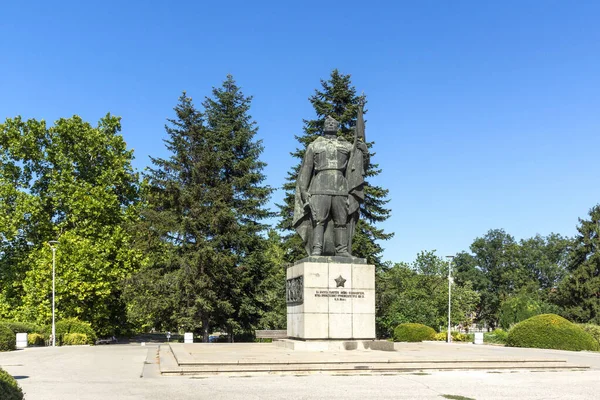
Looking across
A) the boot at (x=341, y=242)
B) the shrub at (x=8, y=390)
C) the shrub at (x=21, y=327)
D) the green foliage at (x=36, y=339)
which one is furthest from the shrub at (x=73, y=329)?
the shrub at (x=8, y=390)

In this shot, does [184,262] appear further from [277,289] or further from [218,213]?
[277,289]

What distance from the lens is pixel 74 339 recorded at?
3275 cm

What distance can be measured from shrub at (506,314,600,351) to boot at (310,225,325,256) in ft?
40.9

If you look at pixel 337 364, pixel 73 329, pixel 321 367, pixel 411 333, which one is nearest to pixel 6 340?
pixel 73 329

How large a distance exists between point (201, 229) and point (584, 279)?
36.9 m

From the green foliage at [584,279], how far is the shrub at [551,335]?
102ft

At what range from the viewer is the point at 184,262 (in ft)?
115

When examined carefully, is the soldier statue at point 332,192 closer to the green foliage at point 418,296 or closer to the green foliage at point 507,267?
the green foliage at point 418,296

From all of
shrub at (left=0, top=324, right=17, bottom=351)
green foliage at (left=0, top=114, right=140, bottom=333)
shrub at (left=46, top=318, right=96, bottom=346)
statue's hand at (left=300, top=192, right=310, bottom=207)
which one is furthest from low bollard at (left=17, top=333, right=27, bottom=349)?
statue's hand at (left=300, top=192, right=310, bottom=207)

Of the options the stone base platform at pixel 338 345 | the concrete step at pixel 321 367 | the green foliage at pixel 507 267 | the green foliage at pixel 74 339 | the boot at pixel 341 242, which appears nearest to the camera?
the concrete step at pixel 321 367

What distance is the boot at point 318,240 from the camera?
1739 cm

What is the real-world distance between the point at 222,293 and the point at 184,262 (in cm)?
329

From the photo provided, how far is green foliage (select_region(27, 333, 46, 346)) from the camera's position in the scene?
3071 centimetres

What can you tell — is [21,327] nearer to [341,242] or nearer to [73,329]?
[73,329]
